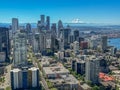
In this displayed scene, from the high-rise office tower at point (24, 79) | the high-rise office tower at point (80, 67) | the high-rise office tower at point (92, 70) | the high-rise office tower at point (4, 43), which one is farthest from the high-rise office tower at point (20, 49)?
the high-rise office tower at point (92, 70)

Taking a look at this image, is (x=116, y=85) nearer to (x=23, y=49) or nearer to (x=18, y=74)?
(x=18, y=74)

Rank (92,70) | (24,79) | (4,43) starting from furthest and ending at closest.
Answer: (4,43) → (92,70) → (24,79)

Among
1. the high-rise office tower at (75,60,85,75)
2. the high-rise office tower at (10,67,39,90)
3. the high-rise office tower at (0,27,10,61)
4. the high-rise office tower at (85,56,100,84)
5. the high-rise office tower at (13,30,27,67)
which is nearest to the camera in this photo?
the high-rise office tower at (10,67,39,90)

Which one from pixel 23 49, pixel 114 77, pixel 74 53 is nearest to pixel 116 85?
pixel 114 77

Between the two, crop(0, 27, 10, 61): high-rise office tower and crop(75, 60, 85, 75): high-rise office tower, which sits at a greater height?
crop(0, 27, 10, 61): high-rise office tower

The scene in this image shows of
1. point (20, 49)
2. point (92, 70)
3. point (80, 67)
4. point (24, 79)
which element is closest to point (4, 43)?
point (20, 49)

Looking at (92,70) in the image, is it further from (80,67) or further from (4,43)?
(4,43)

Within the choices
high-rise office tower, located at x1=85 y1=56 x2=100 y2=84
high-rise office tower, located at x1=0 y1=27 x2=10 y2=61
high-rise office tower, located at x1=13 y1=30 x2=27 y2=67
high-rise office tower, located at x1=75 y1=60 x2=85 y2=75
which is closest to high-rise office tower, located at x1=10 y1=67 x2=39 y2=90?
high-rise office tower, located at x1=85 y1=56 x2=100 y2=84

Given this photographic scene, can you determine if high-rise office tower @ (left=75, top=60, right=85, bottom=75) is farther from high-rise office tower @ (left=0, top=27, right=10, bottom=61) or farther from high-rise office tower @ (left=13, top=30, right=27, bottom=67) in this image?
high-rise office tower @ (left=0, top=27, right=10, bottom=61)
